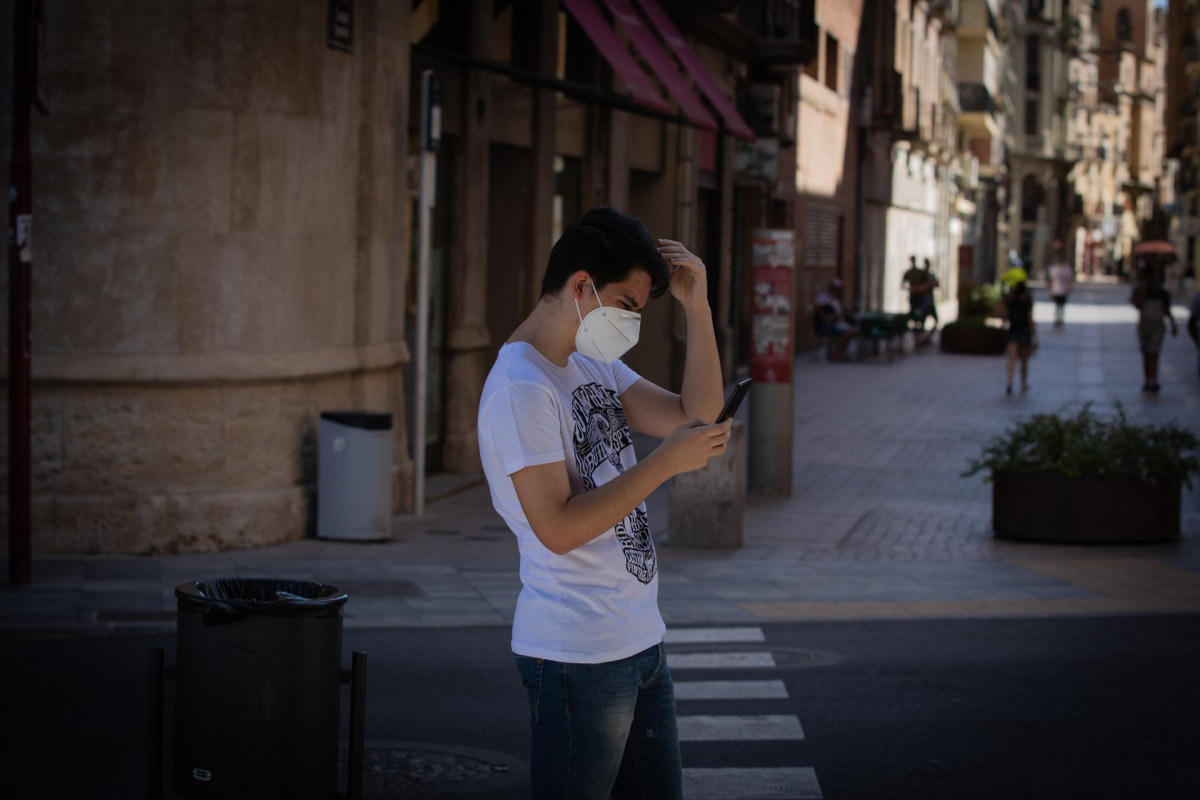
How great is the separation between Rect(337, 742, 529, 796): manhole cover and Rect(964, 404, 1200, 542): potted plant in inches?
260

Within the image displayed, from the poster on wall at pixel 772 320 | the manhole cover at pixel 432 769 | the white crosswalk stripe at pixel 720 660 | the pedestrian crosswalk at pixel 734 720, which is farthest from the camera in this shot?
the poster on wall at pixel 772 320

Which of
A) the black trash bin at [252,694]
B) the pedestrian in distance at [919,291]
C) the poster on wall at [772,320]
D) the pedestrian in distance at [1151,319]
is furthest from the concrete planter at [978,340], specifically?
the black trash bin at [252,694]

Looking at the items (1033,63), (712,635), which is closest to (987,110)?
(1033,63)

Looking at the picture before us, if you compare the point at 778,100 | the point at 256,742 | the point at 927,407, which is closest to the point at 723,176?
the point at 778,100

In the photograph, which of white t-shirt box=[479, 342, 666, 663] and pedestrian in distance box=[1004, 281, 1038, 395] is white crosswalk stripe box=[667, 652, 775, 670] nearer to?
white t-shirt box=[479, 342, 666, 663]

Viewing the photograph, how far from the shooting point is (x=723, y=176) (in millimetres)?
27016

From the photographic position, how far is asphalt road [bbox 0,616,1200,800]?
21.9 ft

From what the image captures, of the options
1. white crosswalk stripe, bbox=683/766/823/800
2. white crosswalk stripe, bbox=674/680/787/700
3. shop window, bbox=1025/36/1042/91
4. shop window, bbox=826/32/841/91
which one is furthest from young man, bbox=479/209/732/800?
shop window, bbox=1025/36/1042/91

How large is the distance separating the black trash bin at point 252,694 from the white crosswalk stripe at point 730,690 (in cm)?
337

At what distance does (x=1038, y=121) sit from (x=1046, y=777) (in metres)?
95.1

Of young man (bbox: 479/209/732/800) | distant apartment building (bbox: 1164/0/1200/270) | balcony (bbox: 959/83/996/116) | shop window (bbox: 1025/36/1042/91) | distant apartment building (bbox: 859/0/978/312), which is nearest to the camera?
young man (bbox: 479/209/732/800)

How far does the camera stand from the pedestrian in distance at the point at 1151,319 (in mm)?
25625

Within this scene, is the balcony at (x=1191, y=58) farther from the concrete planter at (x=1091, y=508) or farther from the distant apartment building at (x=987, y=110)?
the concrete planter at (x=1091, y=508)

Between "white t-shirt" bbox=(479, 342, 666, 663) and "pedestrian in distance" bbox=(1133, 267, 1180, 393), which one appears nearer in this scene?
"white t-shirt" bbox=(479, 342, 666, 663)
